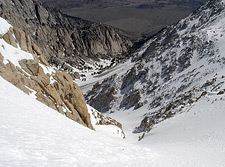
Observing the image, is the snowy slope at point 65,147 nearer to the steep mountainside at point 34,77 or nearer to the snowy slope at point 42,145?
the snowy slope at point 42,145

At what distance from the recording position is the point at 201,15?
91.8m

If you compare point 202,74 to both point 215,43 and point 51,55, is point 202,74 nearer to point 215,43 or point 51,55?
point 215,43

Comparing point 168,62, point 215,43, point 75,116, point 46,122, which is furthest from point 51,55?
point 46,122

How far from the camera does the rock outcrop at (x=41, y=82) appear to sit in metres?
22.3

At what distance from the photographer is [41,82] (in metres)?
26.1

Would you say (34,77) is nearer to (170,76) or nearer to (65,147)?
(65,147)

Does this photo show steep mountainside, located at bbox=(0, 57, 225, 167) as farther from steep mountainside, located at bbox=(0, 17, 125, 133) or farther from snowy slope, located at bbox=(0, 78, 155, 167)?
steep mountainside, located at bbox=(0, 17, 125, 133)

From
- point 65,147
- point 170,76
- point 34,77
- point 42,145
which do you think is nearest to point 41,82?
point 34,77

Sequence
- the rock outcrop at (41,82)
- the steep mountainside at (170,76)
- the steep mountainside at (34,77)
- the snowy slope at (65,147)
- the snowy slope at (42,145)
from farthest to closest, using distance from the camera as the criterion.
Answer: the steep mountainside at (170,76), the steep mountainside at (34,77), the rock outcrop at (41,82), the snowy slope at (65,147), the snowy slope at (42,145)

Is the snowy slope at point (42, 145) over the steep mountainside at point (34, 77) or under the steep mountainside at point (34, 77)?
under

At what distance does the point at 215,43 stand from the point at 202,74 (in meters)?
15.2

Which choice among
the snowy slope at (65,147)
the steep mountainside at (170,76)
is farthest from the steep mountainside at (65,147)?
the steep mountainside at (170,76)

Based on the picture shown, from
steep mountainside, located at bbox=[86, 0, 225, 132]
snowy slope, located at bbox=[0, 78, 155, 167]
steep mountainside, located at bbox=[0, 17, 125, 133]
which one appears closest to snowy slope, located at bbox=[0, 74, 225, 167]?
snowy slope, located at bbox=[0, 78, 155, 167]

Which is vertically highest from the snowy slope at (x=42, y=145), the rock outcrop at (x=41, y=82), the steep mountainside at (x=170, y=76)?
the steep mountainside at (x=170, y=76)
